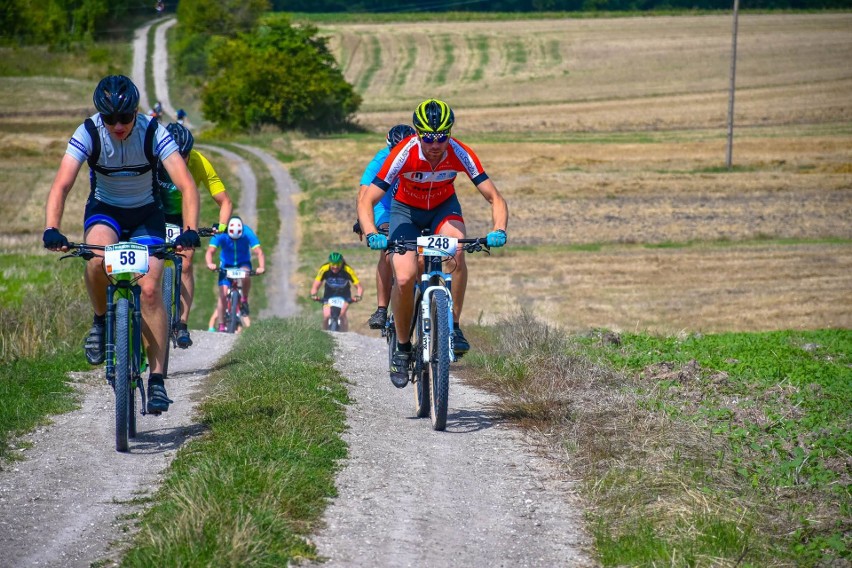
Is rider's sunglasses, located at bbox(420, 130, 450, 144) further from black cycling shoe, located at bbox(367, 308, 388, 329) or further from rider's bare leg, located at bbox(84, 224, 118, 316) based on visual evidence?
rider's bare leg, located at bbox(84, 224, 118, 316)

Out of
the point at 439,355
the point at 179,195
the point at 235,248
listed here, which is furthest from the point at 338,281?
the point at 439,355

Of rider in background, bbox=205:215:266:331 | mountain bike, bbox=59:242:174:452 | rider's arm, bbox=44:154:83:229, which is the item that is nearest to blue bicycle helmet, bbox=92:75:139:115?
rider's arm, bbox=44:154:83:229

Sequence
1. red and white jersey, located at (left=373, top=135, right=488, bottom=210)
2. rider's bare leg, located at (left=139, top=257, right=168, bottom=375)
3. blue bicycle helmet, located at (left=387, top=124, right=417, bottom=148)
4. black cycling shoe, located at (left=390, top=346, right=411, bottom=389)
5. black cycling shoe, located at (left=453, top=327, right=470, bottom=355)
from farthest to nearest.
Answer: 1. blue bicycle helmet, located at (left=387, top=124, right=417, bottom=148)
2. black cycling shoe, located at (left=390, top=346, right=411, bottom=389)
3. red and white jersey, located at (left=373, top=135, right=488, bottom=210)
4. black cycling shoe, located at (left=453, top=327, right=470, bottom=355)
5. rider's bare leg, located at (left=139, top=257, right=168, bottom=375)

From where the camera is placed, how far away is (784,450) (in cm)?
792

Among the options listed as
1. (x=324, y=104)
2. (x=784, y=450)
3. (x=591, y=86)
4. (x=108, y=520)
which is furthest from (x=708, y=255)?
(x=591, y=86)

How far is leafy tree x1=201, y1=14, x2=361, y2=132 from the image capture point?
6794 cm

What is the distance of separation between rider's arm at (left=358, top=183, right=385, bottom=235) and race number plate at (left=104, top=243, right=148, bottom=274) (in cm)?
194

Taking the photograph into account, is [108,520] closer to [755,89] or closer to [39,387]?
[39,387]

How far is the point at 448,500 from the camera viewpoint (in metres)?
6.71

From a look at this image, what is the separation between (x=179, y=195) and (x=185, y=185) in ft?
11.3

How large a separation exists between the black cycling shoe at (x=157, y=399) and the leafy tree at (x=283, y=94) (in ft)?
198

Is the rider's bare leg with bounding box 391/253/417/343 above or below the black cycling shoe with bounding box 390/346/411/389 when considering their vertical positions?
above

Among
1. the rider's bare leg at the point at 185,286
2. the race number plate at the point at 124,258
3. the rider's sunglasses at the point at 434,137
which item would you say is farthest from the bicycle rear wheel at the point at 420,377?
the rider's bare leg at the point at 185,286

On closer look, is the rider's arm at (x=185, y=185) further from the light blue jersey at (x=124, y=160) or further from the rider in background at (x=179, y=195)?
the rider in background at (x=179, y=195)
